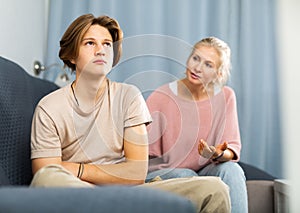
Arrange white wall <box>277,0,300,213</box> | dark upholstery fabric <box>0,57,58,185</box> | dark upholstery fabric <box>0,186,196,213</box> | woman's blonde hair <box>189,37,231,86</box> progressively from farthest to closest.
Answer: woman's blonde hair <box>189,37,231,86</box>
dark upholstery fabric <box>0,57,58,185</box>
white wall <box>277,0,300,213</box>
dark upholstery fabric <box>0,186,196,213</box>

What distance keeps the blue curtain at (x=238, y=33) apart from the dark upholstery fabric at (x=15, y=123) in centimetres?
96

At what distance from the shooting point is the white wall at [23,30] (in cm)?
203

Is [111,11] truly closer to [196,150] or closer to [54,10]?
[54,10]

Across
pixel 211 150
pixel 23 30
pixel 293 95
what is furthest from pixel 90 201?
pixel 23 30

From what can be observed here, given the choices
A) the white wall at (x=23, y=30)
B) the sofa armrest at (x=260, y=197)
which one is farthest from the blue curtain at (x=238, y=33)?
the sofa armrest at (x=260, y=197)

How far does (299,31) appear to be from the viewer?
46.0 inches

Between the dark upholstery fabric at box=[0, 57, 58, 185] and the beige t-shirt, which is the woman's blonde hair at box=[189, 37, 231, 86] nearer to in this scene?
the beige t-shirt

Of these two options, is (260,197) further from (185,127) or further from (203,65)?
(203,65)

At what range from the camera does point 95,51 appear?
1437 mm

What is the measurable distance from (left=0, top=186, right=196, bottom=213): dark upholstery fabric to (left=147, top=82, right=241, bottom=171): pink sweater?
91 centimetres

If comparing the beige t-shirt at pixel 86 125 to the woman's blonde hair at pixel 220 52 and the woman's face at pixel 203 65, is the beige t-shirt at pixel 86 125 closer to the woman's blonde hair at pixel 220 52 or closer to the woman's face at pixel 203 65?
the woman's face at pixel 203 65

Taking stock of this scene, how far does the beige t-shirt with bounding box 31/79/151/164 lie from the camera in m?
1.38

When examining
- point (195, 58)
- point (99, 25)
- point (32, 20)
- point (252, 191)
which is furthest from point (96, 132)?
point (32, 20)

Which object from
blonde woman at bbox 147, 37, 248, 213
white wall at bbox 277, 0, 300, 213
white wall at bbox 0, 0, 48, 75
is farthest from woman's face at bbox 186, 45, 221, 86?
white wall at bbox 0, 0, 48, 75
